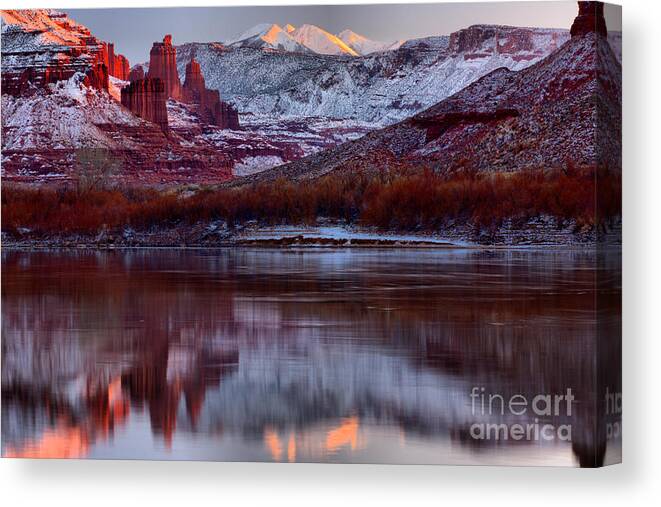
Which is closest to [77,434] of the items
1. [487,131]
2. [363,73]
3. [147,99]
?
[147,99]

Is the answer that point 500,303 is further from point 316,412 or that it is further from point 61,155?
point 61,155

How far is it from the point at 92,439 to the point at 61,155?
3515mm

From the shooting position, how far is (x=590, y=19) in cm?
1158

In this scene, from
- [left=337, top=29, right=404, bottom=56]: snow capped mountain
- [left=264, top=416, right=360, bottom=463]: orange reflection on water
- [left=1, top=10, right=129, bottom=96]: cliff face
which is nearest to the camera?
[left=264, top=416, right=360, bottom=463]: orange reflection on water

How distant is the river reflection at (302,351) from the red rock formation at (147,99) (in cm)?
150

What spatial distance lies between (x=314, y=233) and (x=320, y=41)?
2.05 meters

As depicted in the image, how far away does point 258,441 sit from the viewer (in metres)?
11.5

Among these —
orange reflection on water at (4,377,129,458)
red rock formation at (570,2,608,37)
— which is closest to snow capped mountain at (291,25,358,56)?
red rock formation at (570,2,608,37)

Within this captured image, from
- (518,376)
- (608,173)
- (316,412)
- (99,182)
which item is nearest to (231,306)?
(99,182)

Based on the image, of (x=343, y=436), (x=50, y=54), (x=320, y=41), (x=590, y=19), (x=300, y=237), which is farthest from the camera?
(x=300, y=237)

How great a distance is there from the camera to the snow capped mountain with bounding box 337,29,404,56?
12750 millimetres

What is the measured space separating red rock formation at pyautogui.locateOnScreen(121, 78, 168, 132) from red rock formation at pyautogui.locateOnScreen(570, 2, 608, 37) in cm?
439

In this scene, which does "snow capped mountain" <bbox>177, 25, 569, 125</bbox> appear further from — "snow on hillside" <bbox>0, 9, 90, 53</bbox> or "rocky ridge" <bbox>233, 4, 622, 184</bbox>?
"snow on hillside" <bbox>0, 9, 90, 53</bbox>

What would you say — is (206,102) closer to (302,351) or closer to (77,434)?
(302,351)
